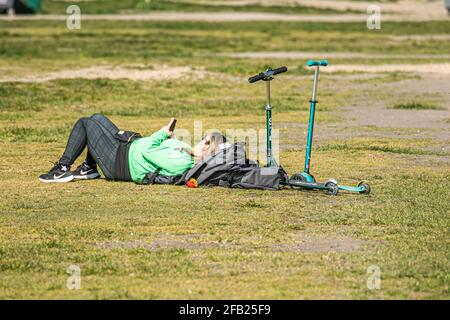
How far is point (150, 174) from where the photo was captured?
11.9 m

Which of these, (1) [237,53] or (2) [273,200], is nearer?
(2) [273,200]

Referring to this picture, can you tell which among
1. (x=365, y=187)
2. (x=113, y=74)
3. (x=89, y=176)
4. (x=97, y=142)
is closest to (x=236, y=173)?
(x=365, y=187)

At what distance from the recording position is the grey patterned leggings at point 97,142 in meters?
12.0

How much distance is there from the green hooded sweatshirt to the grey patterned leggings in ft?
0.79

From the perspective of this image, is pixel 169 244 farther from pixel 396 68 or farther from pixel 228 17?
pixel 228 17

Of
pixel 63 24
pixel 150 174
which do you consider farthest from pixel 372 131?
pixel 63 24

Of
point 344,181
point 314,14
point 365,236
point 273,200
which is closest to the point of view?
point 365,236

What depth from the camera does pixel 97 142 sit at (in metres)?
12.0

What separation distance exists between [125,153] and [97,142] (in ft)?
1.08

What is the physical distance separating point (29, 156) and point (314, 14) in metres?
44.7

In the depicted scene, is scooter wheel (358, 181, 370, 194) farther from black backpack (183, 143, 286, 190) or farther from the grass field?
black backpack (183, 143, 286, 190)

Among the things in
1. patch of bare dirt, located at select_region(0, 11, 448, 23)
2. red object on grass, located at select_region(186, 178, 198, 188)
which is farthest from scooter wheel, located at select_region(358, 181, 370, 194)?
patch of bare dirt, located at select_region(0, 11, 448, 23)

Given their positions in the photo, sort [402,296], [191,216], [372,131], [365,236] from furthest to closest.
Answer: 1. [372,131]
2. [191,216]
3. [365,236]
4. [402,296]

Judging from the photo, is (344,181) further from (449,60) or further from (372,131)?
(449,60)
